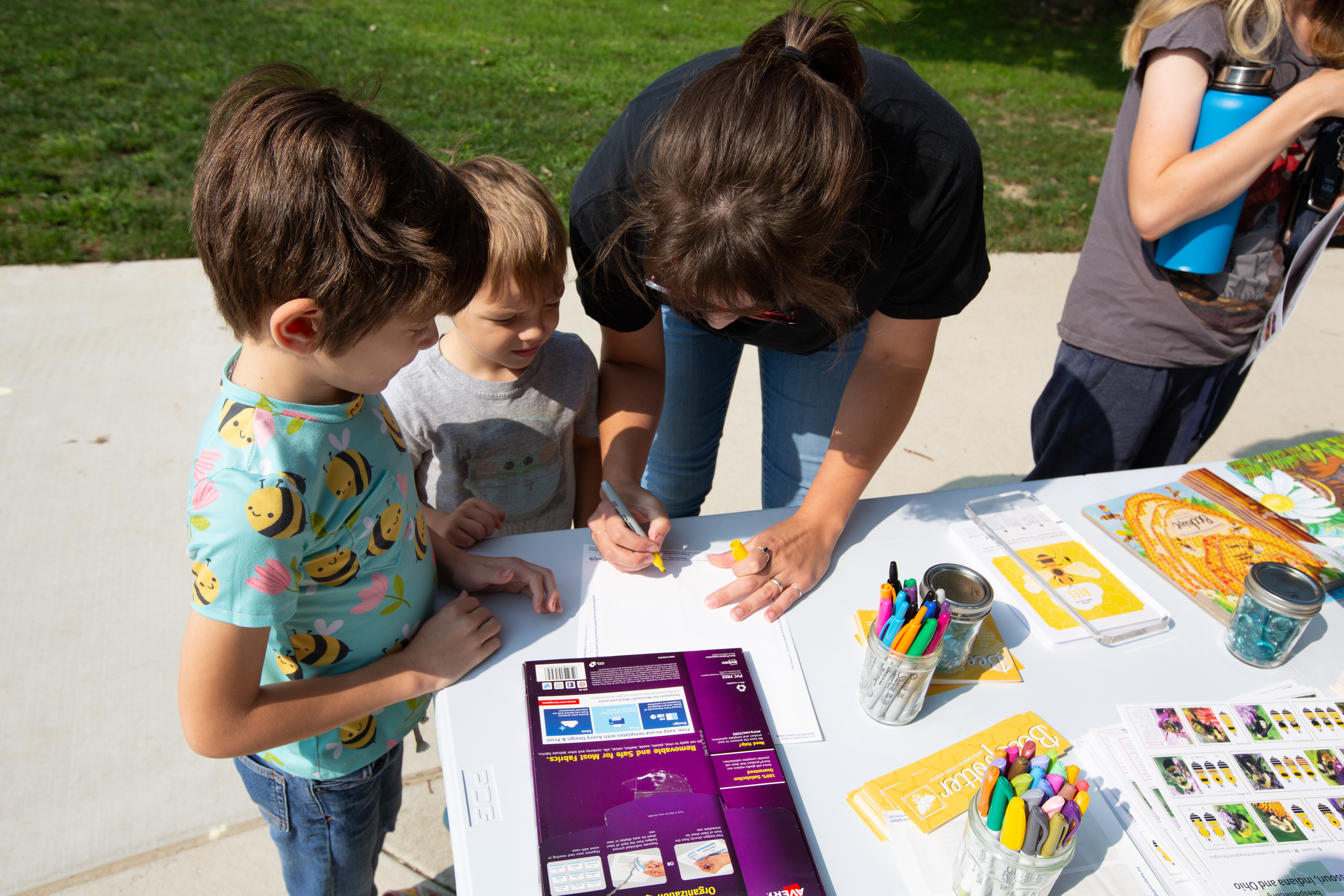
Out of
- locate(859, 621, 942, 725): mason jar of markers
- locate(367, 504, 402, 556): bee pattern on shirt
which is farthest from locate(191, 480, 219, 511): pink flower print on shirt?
locate(859, 621, 942, 725): mason jar of markers

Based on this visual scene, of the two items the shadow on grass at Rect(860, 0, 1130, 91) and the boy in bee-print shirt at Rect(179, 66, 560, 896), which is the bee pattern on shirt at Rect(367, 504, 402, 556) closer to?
the boy in bee-print shirt at Rect(179, 66, 560, 896)

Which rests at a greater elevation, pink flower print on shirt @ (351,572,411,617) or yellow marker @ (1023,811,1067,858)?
yellow marker @ (1023,811,1067,858)

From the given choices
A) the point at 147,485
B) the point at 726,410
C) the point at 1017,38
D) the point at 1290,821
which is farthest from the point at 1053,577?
the point at 1017,38

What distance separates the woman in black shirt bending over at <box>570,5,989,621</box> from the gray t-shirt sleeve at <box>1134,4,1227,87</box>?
637 millimetres

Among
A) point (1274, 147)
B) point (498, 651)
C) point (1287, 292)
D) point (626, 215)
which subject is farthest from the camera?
point (1287, 292)

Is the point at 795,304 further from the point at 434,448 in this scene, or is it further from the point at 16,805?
the point at 16,805

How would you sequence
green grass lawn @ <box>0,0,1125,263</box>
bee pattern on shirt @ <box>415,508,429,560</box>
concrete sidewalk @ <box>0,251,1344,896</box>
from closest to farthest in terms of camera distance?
bee pattern on shirt @ <box>415,508,429,560</box> < concrete sidewalk @ <box>0,251,1344,896</box> < green grass lawn @ <box>0,0,1125,263</box>

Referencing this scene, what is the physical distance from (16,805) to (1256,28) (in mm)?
3179

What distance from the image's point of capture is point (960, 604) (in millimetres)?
1182

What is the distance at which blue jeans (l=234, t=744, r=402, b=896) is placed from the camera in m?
1.27

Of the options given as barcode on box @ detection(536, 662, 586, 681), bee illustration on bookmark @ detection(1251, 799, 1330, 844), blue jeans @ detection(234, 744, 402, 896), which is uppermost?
bee illustration on bookmark @ detection(1251, 799, 1330, 844)

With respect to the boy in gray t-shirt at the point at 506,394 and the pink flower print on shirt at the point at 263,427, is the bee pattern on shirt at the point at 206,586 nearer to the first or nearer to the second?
the pink flower print on shirt at the point at 263,427

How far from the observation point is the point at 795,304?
3.85 ft

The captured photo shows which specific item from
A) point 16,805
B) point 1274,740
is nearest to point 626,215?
point 1274,740
